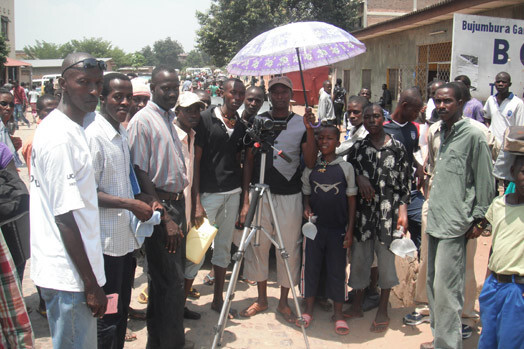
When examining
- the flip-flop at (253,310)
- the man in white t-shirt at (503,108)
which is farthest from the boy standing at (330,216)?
the man in white t-shirt at (503,108)

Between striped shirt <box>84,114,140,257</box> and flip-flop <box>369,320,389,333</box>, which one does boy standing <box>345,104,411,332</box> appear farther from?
striped shirt <box>84,114,140,257</box>

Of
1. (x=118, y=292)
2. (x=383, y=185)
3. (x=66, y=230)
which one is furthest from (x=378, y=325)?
(x=66, y=230)

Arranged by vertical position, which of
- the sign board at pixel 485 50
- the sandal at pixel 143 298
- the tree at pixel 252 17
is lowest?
the sandal at pixel 143 298

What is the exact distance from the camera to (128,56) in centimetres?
8631

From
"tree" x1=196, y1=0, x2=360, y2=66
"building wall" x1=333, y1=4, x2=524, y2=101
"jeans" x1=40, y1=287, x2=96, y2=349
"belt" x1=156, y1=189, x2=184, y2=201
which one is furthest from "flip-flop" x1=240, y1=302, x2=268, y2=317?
"tree" x1=196, y1=0, x2=360, y2=66

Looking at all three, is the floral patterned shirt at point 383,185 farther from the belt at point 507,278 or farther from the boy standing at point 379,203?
the belt at point 507,278

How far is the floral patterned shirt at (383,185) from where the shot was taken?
145 inches

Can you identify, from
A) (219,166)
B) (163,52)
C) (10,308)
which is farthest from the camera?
(163,52)

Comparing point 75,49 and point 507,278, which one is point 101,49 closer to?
point 75,49

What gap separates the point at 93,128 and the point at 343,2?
2956 centimetres

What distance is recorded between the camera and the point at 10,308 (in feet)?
6.90

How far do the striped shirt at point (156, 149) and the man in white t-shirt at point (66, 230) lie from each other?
0.85 metres

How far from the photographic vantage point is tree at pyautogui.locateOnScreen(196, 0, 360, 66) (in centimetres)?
2758

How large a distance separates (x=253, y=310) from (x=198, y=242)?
3.56ft
